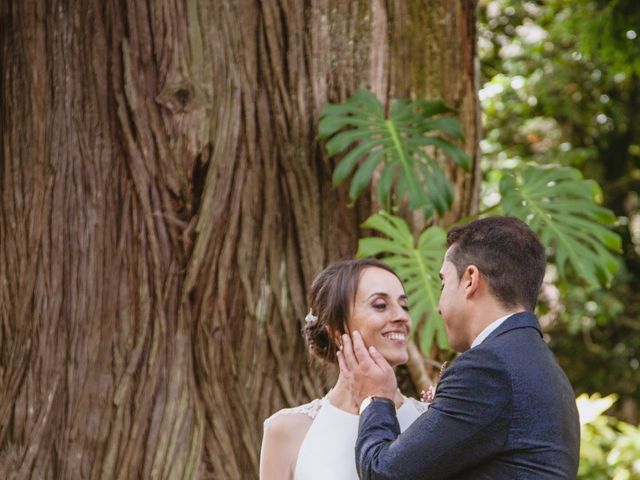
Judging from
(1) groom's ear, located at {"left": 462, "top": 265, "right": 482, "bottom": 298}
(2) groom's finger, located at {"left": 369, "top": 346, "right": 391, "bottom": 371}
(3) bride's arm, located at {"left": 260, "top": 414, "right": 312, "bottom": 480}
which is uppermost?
(1) groom's ear, located at {"left": 462, "top": 265, "right": 482, "bottom": 298}

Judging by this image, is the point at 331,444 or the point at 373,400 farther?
the point at 331,444

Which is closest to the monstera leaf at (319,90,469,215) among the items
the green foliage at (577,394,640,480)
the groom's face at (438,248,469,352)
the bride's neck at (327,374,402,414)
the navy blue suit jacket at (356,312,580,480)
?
the bride's neck at (327,374,402,414)

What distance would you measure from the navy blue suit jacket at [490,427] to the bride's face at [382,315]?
0.78 m

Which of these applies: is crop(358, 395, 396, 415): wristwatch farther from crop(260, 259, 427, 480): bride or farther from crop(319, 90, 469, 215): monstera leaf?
crop(319, 90, 469, 215): monstera leaf

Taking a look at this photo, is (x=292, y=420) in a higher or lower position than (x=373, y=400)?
lower

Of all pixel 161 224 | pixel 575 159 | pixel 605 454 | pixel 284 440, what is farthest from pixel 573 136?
pixel 284 440

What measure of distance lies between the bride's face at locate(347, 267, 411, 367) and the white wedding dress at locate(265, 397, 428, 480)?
23 centimetres

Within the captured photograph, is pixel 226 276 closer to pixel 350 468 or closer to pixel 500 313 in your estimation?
pixel 350 468

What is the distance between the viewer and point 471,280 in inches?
110

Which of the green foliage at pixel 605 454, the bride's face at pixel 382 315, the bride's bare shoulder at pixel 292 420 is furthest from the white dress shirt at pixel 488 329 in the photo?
the green foliage at pixel 605 454

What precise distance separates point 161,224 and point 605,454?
6.35 m

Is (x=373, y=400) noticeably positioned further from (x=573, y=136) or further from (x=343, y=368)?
(x=573, y=136)

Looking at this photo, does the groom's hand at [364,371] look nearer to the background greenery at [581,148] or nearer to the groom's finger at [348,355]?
the groom's finger at [348,355]

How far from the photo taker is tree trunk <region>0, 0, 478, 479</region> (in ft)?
15.1
